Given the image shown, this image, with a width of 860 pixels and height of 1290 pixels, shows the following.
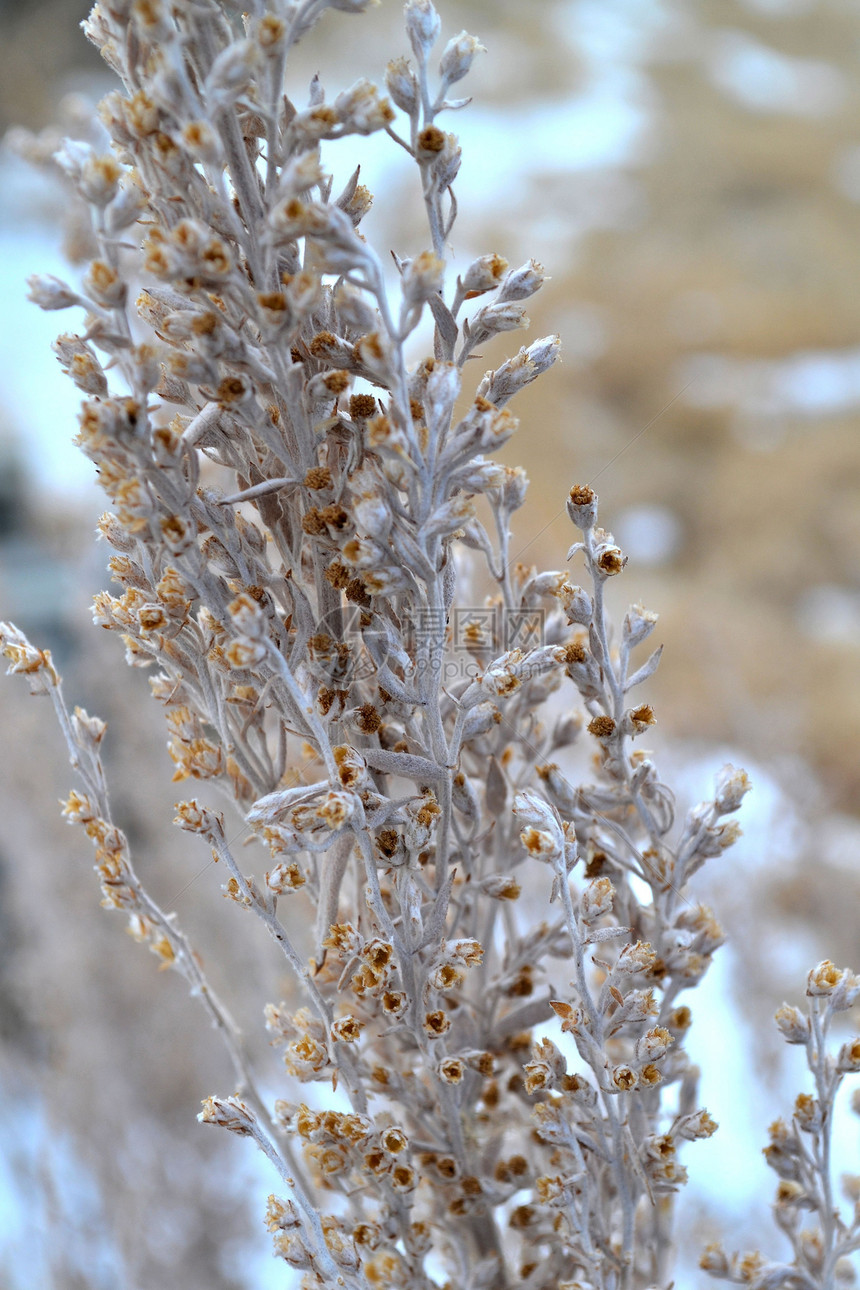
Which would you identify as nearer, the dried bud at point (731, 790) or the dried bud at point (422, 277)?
the dried bud at point (422, 277)

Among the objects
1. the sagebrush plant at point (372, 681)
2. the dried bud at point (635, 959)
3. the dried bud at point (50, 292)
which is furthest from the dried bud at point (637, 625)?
the dried bud at point (50, 292)

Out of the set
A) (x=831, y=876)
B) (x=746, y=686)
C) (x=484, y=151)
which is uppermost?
(x=484, y=151)

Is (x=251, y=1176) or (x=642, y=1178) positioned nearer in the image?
(x=642, y=1178)

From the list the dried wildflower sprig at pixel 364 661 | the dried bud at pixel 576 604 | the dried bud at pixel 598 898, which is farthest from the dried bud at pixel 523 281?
the dried bud at pixel 598 898

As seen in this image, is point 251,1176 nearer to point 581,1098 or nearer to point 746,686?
point 581,1098

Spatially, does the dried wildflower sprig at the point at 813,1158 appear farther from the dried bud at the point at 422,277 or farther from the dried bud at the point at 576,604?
the dried bud at the point at 422,277

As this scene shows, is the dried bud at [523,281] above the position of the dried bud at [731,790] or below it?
above

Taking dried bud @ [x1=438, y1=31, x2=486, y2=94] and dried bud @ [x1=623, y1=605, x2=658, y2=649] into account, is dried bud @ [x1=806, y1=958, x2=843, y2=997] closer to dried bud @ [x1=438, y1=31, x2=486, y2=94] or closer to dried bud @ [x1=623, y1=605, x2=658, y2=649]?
dried bud @ [x1=623, y1=605, x2=658, y2=649]

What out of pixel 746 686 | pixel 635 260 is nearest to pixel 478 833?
pixel 746 686

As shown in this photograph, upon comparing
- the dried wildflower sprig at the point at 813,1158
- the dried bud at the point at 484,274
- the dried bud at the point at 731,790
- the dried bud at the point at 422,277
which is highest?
the dried bud at the point at 484,274
